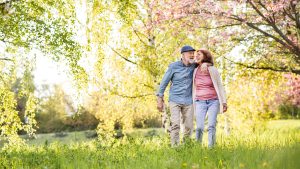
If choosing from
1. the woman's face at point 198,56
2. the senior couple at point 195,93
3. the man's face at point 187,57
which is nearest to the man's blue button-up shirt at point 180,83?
the senior couple at point 195,93

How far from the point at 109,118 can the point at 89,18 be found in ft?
16.9

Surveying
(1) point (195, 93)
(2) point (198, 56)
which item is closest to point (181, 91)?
(1) point (195, 93)

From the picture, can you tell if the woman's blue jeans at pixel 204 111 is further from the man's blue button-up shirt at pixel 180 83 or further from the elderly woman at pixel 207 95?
the man's blue button-up shirt at pixel 180 83

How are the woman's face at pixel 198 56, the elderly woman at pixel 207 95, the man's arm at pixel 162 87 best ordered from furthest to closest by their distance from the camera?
the man's arm at pixel 162 87 < the woman's face at pixel 198 56 < the elderly woman at pixel 207 95

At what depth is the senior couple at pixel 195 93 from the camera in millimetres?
7359

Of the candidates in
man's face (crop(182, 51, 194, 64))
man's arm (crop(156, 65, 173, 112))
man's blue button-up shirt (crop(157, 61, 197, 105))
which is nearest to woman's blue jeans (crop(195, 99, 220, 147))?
man's blue button-up shirt (crop(157, 61, 197, 105))

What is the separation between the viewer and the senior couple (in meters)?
7.36

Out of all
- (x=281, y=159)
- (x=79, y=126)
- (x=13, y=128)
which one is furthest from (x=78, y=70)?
(x=79, y=126)

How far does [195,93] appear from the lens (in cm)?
755

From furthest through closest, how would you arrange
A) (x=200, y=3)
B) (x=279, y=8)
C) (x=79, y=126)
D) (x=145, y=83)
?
(x=79, y=126) → (x=145, y=83) → (x=200, y=3) → (x=279, y=8)

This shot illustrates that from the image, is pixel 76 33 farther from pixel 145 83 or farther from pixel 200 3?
pixel 145 83

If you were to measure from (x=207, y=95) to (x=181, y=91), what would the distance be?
55 cm

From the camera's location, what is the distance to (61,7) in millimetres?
10695

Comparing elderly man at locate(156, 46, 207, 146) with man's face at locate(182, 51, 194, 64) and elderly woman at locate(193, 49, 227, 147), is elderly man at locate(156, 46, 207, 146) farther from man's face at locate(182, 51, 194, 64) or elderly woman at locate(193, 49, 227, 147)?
elderly woman at locate(193, 49, 227, 147)
